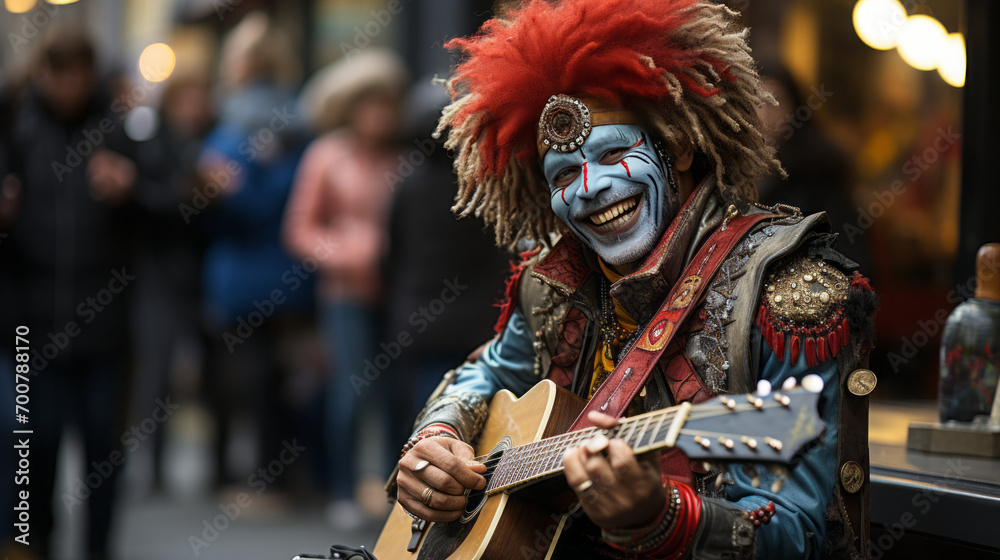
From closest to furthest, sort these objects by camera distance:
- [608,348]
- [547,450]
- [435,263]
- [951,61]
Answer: [547,450]
[608,348]
[435,263]
[951,61]

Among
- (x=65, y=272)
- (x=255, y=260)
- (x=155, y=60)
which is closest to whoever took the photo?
(x=65, y=272)

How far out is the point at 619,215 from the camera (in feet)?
7.57

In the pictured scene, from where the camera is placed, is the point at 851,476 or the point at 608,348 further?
the point at 608,348

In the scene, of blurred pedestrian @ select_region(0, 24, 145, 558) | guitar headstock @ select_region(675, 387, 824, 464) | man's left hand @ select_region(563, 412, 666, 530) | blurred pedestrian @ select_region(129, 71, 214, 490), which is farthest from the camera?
blurred pedestrian @ select_region(129, 71, 214, 490)

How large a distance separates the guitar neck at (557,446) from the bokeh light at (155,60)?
305 inches

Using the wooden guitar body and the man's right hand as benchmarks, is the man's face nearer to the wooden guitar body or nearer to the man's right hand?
the wooden guitar body

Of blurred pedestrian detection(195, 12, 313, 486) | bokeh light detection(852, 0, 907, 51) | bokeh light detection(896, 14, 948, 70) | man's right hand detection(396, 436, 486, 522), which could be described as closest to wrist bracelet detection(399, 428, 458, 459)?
man's right hand detection(396, 436, 486, 522)

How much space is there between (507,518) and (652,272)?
0.69 m

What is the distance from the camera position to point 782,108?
168 inches

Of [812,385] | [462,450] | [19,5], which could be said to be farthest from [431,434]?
[19,5]

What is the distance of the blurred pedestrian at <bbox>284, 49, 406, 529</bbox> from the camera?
5.39 m

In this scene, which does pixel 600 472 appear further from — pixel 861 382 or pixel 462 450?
pixel 462 450

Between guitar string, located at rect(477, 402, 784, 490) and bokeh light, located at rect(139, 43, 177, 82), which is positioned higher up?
bokeh light, located at rect(139, 43, 177, 82)

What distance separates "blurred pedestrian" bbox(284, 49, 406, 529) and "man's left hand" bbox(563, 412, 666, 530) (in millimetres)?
3655
